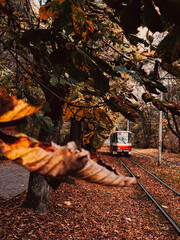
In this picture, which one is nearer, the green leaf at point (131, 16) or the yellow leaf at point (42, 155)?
the yellow leaf at point (42, 155)

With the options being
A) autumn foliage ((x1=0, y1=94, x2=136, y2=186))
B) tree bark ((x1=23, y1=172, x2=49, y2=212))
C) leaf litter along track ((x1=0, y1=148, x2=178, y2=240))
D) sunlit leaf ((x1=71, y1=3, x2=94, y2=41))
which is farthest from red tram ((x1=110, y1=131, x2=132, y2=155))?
autumn foliage ((x1=0, y1=94, x2=136, y2=186))

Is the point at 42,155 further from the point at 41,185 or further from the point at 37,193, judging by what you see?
the point at 37,193

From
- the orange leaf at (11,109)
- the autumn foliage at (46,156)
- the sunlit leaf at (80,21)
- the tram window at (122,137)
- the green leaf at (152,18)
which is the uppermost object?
the sunlit leaf at (80,21)

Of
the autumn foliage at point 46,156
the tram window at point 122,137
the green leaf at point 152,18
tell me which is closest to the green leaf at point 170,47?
Result: the green leaf at point 152,18

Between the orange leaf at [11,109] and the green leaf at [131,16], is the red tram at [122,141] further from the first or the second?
the orange leaf at [11,109]

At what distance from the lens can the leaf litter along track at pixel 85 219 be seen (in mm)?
4866

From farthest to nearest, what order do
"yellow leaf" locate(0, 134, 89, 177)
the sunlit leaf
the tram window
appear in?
the tram window
the sunlit leaf
"yellow leaf" locate(0, 134, 89, 177)

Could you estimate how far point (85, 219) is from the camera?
6.14 metres

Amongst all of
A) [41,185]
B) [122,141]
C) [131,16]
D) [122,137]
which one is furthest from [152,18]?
[122,141]

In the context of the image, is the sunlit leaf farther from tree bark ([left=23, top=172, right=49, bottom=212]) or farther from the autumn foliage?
tree bark ([left=23, top=172, right=49, bottom=212])

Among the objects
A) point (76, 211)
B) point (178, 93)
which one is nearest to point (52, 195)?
point (76, 211)

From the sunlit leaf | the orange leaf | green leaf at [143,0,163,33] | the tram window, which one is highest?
the sunlit leaf

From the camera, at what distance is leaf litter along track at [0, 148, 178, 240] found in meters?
4.87

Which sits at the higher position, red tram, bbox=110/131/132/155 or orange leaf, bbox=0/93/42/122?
orange leaf, bbox=0/93/42/122
